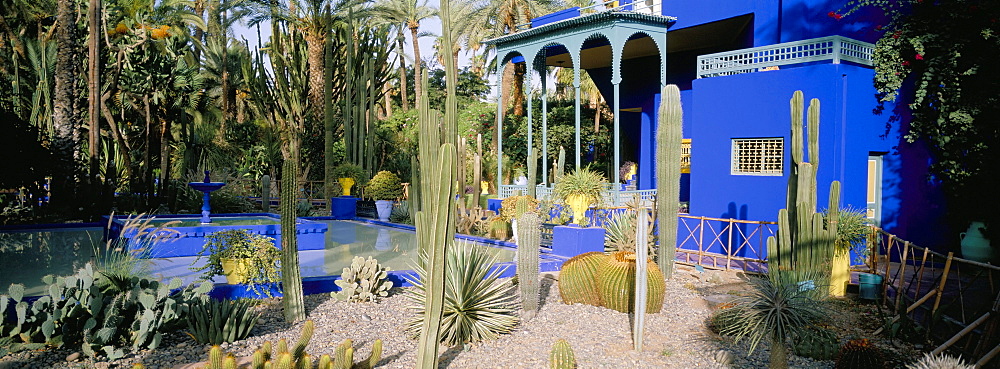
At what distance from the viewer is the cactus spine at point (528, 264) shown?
7066mm

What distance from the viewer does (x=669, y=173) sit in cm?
916

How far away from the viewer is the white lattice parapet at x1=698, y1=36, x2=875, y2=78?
11167mm

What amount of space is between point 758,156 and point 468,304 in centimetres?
761

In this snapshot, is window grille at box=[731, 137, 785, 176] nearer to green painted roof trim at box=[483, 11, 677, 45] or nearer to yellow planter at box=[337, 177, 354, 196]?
green painted roof trim at box=[483, 11, 677, 45]

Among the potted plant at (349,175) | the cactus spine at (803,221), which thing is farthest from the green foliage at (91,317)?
the potted plant at (349,175)

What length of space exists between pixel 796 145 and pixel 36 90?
18.4m

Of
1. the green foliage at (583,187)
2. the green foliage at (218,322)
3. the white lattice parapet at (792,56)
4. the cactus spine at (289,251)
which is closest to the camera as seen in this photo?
the green foliage at (218,322)

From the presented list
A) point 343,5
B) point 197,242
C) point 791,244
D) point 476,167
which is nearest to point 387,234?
point 476,167

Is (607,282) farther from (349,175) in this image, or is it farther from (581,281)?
(349,175)

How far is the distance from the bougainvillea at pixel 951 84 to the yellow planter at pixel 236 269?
10.3 meters

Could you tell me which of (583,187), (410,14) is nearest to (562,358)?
(583,187)

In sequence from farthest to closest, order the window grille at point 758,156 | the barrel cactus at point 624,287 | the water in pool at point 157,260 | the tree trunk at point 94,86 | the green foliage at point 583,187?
the tree trunk at point 94,86, the green foliage at point 583,187, the window grille at point 758,156, the water in pool at point 157,260, the barrel cactus at point 624,287

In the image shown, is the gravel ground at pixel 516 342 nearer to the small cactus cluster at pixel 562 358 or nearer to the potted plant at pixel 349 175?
the small cactus cluster at pixel 562 358

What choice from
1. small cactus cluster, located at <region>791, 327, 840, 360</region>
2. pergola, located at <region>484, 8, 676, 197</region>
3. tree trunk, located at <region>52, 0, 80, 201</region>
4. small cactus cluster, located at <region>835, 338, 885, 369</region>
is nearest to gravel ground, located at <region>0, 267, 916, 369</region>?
small cactus cluster, located at <region>791, 327, 840, 360</region>
